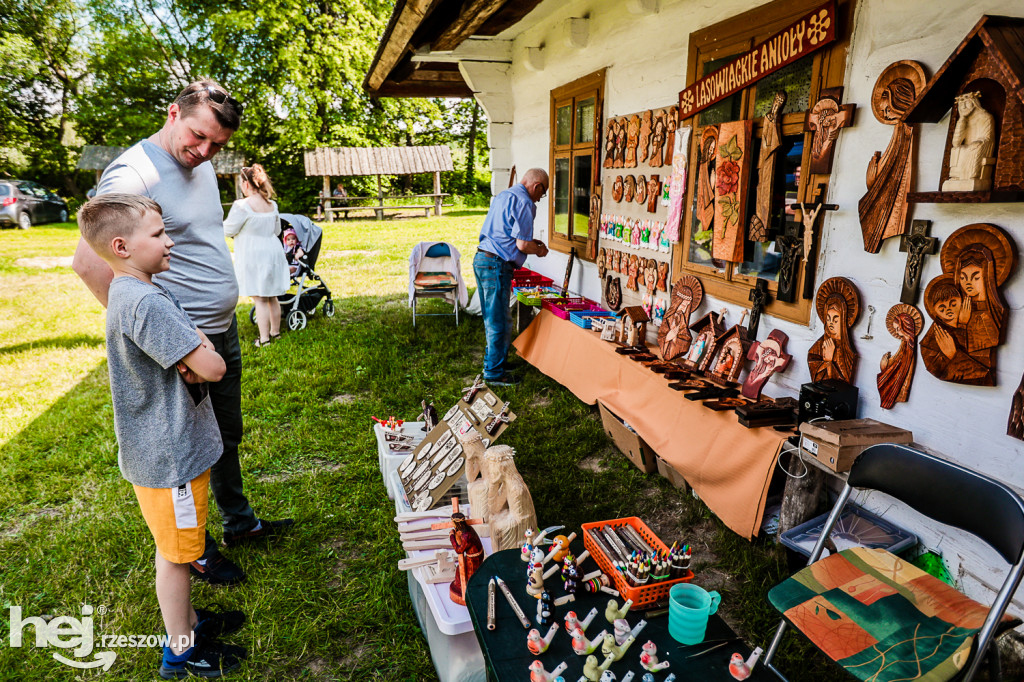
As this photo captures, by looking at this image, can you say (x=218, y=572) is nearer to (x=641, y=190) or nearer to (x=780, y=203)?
(x=780, y=203)

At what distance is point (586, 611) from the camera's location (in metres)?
1.73

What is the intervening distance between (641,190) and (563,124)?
1.66 meters

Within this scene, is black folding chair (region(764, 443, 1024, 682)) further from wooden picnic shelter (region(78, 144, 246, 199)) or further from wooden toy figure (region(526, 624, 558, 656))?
wooden picnic shelter (region(78, 144, 246, 199))

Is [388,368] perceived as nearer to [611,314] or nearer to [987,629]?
[611,314]

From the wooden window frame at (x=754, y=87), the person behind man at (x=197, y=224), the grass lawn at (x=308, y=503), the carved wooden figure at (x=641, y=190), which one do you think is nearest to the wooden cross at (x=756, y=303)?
the wooden window frame at (x=754, y=87)

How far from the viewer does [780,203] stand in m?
2.94

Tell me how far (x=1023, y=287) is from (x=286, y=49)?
2314 cm

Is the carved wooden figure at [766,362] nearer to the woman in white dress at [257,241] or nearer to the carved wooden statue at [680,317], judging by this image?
the carved wooden statue at [680,317]

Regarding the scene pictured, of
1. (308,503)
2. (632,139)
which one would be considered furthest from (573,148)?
(308,503)

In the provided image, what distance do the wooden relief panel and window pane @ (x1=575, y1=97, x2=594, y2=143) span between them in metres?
3.28

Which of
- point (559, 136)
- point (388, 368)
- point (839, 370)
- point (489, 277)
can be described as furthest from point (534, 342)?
point (839, 370)

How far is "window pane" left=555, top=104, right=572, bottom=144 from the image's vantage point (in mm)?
5324

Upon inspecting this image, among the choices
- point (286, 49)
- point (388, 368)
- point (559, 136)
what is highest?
point (286, 49)

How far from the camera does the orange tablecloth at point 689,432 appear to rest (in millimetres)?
2635
